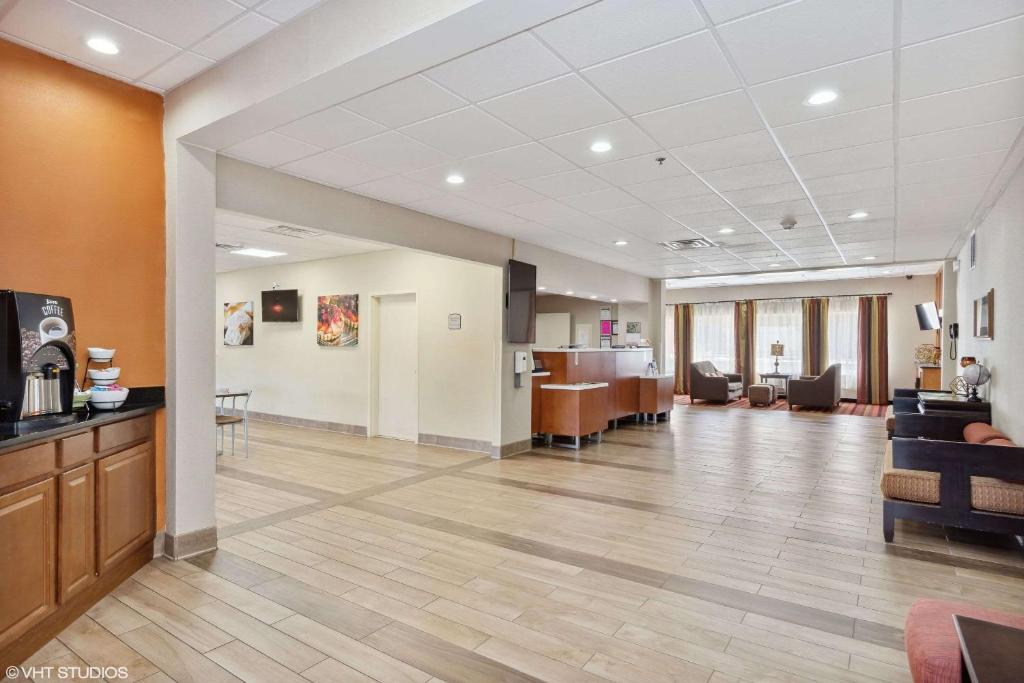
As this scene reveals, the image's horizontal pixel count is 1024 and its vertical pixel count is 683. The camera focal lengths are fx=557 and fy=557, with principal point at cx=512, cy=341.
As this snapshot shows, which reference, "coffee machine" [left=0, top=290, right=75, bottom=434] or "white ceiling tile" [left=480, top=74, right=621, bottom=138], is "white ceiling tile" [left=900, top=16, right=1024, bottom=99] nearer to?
"white ceiling tile" [left=480, top=74, right=621, bottom=138]

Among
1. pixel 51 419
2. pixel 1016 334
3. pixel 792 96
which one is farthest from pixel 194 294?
pixel 1016 334

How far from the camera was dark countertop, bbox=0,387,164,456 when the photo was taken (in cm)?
234

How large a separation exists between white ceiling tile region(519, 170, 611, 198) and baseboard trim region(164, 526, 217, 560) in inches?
142

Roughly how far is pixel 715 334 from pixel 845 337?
119 inches

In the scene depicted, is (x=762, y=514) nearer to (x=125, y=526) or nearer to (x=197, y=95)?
(x=125, y=526)

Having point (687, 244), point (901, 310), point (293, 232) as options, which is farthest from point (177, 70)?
point (901, 310)

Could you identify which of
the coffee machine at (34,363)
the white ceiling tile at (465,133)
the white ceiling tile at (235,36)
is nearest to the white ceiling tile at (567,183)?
the white ceiling tile at (465,133)

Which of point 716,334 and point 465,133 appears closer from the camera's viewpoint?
point 465,133

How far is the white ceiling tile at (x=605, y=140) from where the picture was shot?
3641mm

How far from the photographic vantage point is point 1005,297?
439 cm

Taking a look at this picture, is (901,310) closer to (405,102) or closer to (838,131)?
(838,131)

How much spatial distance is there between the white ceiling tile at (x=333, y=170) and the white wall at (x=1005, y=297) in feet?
15.8

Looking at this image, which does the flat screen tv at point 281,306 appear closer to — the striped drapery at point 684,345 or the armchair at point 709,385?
the armchair at point 709,385

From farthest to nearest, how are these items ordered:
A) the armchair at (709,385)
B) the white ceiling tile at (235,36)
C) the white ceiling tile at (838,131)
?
1. the armchair at (709,385)
2. the white ceiling tile at (838,131)
3. the white ceiling tile at (235,36)
